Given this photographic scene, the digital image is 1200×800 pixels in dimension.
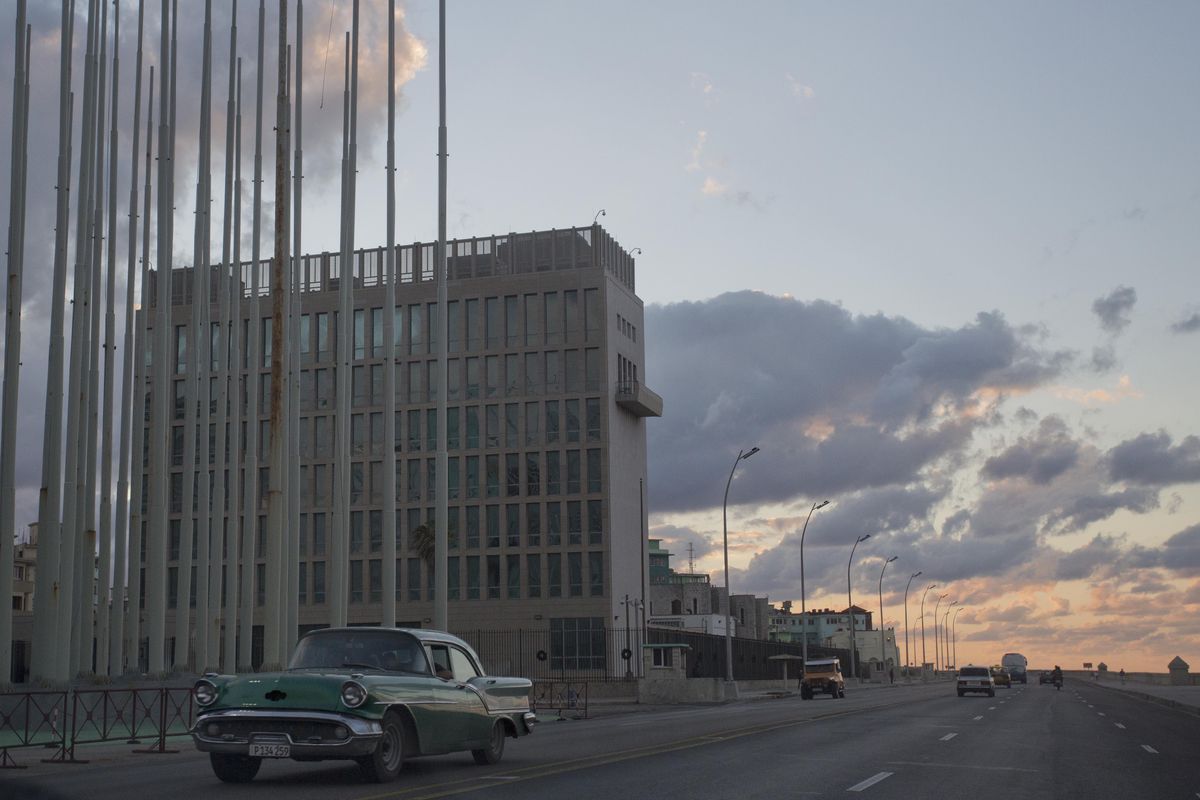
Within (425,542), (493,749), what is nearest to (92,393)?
(493,749)

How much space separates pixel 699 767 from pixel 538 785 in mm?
3134


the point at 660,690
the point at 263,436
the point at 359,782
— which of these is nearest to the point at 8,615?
the point at 359,782

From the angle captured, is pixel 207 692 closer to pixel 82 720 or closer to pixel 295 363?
pixel 82 720

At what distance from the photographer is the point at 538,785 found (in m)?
12.4

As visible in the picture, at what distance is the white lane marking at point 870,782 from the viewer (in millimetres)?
12711

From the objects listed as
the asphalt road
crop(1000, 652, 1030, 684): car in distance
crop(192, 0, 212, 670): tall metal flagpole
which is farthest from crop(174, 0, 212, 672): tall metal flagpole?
crop(1000, 652, 1030, 684): car in distance

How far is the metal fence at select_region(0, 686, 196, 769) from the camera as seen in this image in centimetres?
1862

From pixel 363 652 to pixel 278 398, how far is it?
1710 cm

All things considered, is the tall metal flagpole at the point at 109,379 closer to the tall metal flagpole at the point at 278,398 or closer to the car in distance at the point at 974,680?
the tall metal flagpole at the point at 278,398

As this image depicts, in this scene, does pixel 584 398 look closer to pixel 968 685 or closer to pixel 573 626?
pixel 573 626

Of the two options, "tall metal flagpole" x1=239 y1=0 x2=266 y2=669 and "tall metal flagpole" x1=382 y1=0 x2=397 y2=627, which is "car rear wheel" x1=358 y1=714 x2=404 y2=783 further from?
"tall metal flagpole" x1=239 y1=0 x2=266 y2=669

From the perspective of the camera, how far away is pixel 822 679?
5925 centimetres

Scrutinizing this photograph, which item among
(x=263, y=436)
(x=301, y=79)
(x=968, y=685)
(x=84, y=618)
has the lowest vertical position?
(x=968, y=685)

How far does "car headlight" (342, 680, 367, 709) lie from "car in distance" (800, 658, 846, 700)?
49.0 m
